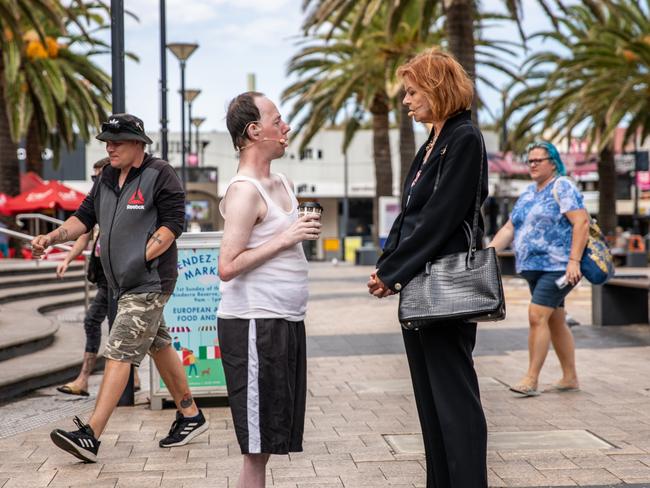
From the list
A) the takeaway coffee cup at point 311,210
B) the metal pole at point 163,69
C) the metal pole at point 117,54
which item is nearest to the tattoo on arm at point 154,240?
the takeaway coffee cup at point 311,210

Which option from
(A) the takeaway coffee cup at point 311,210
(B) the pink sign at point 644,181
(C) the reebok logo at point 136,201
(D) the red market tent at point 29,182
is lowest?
(A) the takeaway coffee cup at point 311,210

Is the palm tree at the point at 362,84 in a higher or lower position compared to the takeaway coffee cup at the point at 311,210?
higher

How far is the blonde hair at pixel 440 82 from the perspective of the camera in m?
3.69

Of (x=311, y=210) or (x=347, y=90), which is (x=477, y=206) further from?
(x=347, y=90)

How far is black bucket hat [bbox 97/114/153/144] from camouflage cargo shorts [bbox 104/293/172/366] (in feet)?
2.75

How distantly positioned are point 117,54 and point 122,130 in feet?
8.00

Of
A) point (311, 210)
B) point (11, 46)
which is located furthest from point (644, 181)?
point (311, 210)

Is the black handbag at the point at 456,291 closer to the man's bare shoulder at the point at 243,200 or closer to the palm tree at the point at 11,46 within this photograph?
the man's bare shoulder at the point at 243,200

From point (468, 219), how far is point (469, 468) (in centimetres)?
89

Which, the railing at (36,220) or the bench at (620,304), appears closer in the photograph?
the bench at (620,304)

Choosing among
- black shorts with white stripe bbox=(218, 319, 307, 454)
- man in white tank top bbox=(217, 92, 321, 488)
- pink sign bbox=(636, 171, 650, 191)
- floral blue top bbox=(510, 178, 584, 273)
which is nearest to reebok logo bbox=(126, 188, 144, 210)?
man in white tank top bbox=(217, 92, 321, 488)

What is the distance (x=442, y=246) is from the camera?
3600 mm

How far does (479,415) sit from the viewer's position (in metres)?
3.68

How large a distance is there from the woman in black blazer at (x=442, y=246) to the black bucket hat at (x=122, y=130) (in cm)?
211
